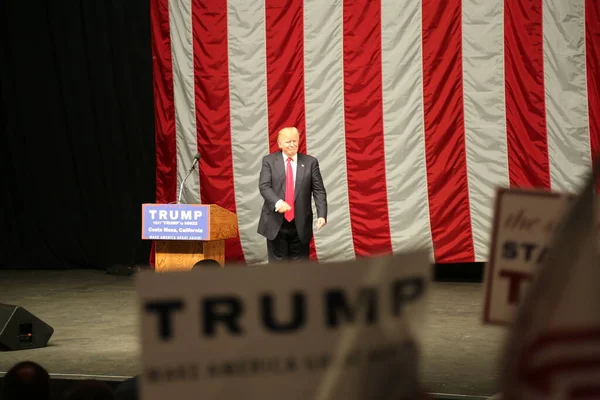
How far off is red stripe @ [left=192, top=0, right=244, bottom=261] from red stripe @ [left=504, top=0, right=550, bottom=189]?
8.17 feet

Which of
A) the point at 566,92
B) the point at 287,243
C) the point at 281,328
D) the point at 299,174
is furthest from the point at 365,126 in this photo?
the point at 281,328

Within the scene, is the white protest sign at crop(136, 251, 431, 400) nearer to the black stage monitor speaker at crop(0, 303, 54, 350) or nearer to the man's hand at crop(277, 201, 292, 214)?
the black stage monitor speaker at crop(0, 303, 54, 350)

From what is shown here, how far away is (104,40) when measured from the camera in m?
9.37

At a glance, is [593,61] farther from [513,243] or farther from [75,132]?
[513,243]

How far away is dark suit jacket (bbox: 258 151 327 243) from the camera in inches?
271

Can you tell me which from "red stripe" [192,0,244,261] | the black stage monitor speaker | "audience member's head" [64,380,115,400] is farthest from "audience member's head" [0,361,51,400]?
"red stripe" [192,0,244,261]

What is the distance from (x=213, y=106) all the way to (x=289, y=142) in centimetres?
199

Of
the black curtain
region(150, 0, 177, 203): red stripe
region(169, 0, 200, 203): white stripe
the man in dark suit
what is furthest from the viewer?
the black curtain

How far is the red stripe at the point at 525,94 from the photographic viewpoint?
7.89m

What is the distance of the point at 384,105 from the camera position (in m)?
8.27

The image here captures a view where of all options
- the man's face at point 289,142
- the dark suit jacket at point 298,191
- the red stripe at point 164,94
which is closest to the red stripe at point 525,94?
the dark suit jacket at point 298,191

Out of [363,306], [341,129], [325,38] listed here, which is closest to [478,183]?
[341,129]

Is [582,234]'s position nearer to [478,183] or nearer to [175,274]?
[175,274]

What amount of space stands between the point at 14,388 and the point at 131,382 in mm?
420
